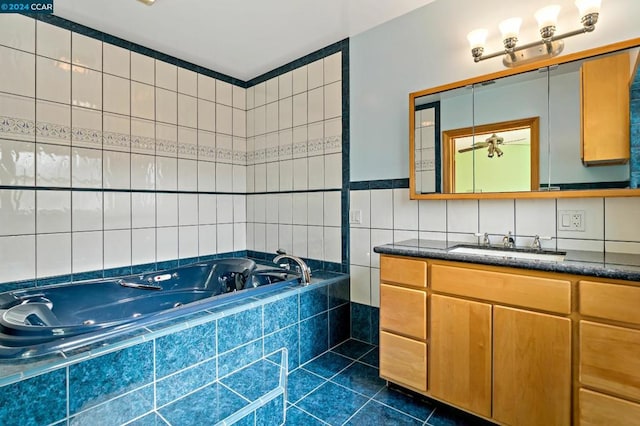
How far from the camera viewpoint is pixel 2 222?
1854 mm

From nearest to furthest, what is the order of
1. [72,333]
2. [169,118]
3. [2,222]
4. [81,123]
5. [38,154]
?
[72,333], [2,222], [38,154], [81,123], [169,118]

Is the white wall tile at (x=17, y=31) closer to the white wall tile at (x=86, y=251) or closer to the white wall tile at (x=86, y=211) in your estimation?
the white wall tile at (x=86, y=211)

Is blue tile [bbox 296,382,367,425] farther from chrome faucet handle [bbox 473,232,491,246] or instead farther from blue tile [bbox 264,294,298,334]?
chrome faucet handle [bbox 473,232,491,246]

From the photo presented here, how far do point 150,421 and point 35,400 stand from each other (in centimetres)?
41

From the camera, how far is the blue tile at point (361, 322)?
2316mm

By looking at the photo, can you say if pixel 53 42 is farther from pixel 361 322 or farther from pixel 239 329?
pixel 361 322

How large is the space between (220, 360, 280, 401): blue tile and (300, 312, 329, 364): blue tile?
36cm

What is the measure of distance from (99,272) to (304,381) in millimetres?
1667

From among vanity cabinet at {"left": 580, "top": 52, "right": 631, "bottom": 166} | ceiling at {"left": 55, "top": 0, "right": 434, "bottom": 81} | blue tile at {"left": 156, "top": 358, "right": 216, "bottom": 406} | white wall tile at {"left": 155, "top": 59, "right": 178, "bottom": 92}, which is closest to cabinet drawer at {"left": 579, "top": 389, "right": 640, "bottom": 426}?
vanity cabinet at {"left": 580, "top": 52, "right": 631, "bottom": 166}

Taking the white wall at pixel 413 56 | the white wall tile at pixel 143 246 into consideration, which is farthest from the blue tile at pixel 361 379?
the white wall tile at pixel 143 246

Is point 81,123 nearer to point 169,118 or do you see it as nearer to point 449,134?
point 169,118

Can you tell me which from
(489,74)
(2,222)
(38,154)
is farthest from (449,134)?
(2,222)

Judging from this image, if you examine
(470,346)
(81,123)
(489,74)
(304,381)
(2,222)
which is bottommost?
(304,381)

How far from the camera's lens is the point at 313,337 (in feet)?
6.97
